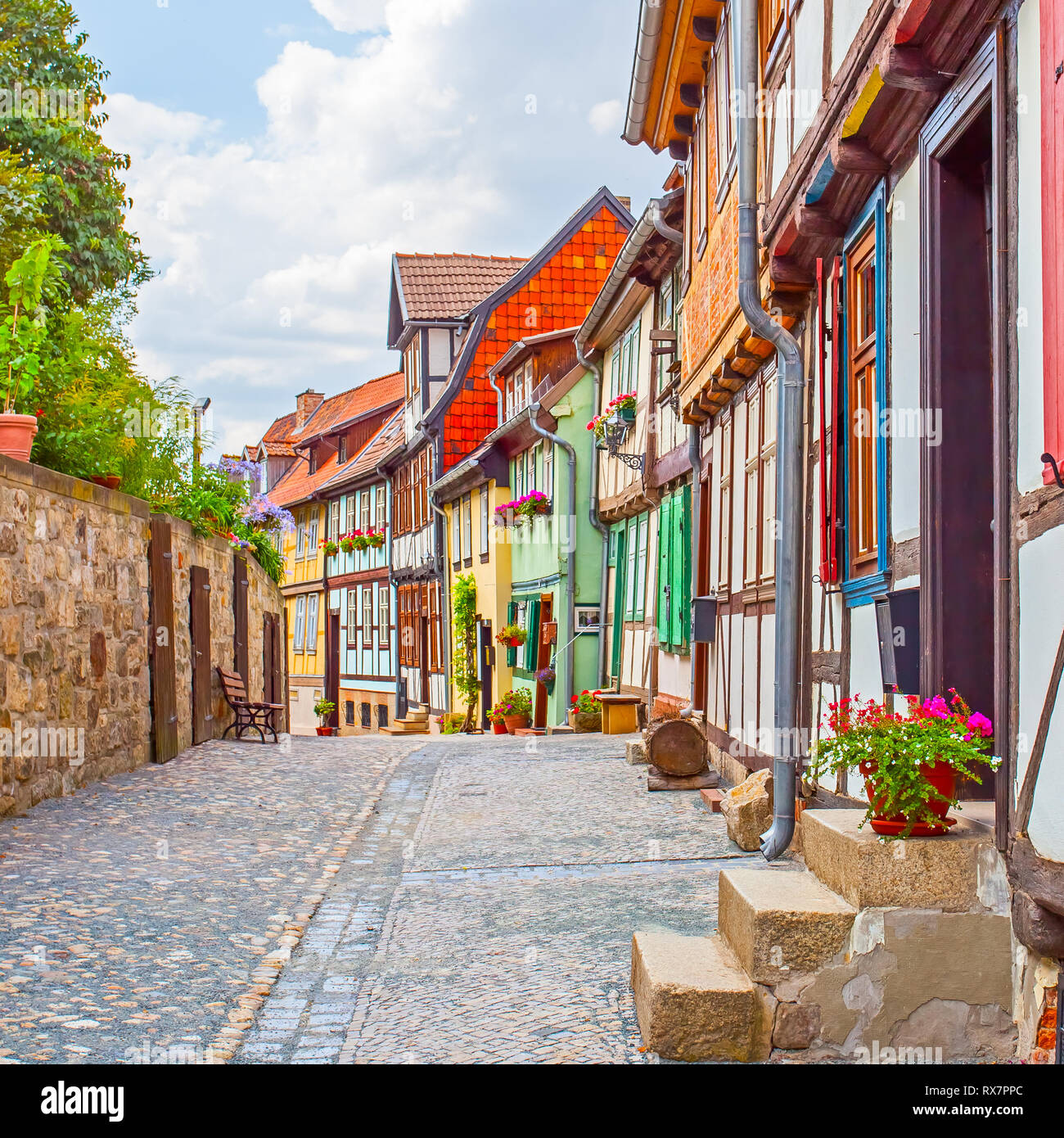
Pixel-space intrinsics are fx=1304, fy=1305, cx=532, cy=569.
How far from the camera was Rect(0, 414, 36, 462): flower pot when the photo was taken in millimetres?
8102

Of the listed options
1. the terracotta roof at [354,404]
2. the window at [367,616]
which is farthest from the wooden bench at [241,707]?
the terracotta roof at [354,404]

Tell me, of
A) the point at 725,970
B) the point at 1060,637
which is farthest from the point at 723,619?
the point at 1060,637

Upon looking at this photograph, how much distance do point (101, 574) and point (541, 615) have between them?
37.6ft

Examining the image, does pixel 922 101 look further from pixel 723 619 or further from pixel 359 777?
pixel 359 777

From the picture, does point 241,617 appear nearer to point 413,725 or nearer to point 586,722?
point 586,722

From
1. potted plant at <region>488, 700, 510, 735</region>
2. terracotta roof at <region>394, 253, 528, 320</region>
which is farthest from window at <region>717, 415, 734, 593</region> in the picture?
terracotta roof at <region>394, 253, 528, 320</region>

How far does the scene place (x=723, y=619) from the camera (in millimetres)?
10219

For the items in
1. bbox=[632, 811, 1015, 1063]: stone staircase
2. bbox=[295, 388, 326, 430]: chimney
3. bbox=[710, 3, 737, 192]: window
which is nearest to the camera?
bbox=[632, 811, 1015, 1063]: stone staircase

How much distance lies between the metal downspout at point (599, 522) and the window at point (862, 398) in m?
12.1

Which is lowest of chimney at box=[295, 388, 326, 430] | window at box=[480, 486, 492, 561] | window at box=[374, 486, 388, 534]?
window at box=[480, 486, 492, 561]

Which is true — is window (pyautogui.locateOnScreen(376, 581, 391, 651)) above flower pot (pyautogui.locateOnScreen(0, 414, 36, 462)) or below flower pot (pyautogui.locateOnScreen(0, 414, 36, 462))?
below

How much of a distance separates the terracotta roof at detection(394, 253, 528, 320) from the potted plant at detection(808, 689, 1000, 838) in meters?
25.1

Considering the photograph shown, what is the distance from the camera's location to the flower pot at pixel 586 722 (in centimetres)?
1662

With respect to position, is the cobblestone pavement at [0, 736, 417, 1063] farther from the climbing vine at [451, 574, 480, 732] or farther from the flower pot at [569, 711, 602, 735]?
the climbing vine at [451, 574, 480, 732]
